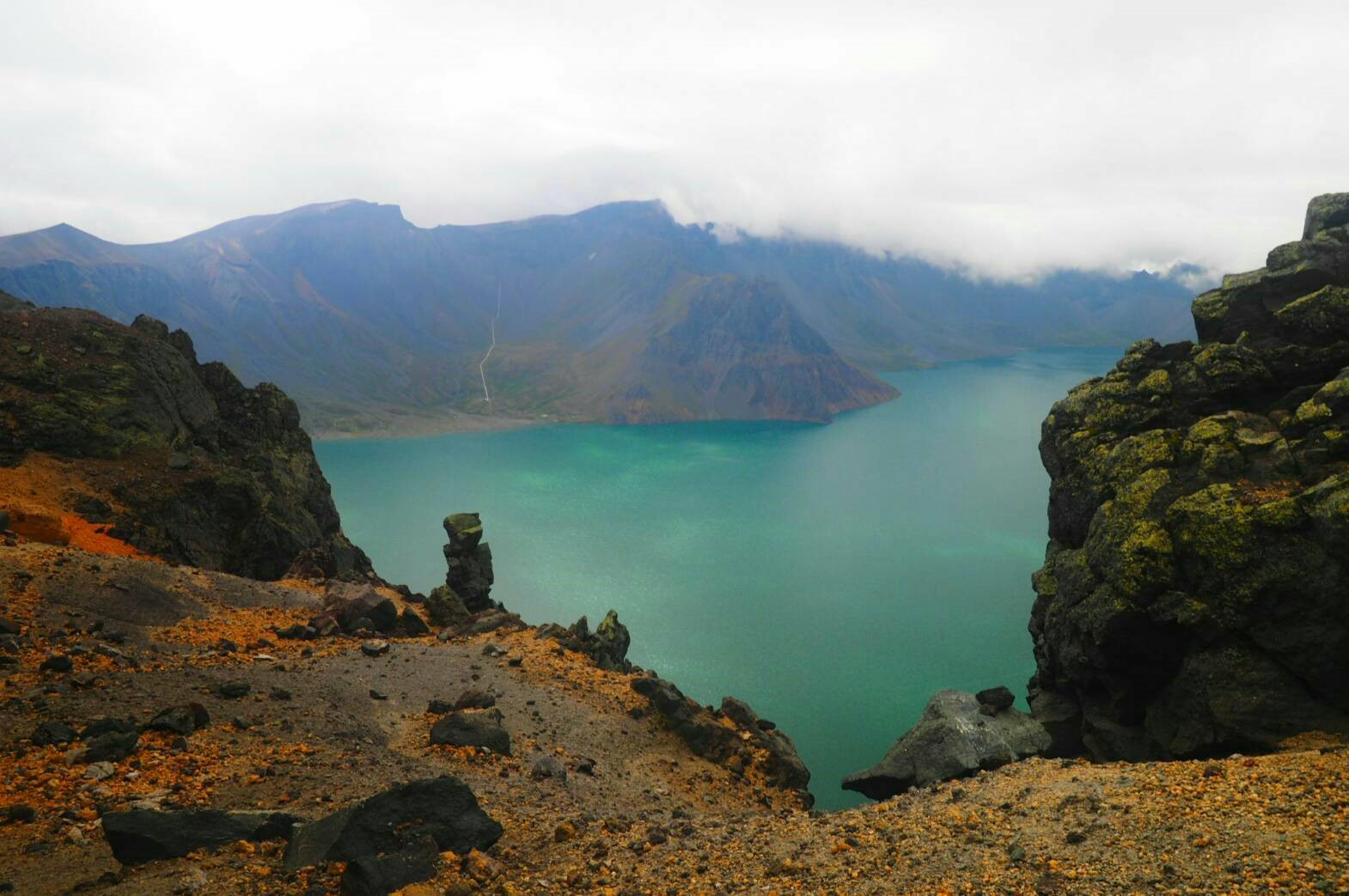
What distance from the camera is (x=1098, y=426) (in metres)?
23.3

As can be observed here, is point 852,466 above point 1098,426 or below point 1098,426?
below

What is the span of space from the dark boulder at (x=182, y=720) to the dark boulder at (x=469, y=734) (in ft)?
13.6

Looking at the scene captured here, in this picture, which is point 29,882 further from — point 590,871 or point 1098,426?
point 1098,426

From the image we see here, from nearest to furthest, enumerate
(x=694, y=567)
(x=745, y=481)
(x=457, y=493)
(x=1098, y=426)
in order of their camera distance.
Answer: (x=1098, y=426)
(x=694, y=567)
(x=457, y=493)
(x=745, y=481)

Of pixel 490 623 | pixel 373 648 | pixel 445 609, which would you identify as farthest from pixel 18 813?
pixel 445 609

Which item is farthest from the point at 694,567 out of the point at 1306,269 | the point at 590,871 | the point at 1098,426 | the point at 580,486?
the point at 590,871

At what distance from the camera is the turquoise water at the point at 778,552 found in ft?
155

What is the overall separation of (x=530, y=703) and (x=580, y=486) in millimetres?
90156

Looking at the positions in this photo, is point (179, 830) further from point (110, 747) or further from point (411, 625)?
point (411, 625)

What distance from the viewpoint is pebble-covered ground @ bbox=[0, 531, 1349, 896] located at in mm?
8289

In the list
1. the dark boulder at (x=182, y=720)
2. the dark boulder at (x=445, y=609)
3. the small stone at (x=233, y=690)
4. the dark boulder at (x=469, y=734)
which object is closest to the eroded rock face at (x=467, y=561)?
the dark boulder at (x=445, y=609)

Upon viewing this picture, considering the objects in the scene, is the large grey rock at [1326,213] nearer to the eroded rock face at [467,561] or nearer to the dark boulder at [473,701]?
the dark boulder at [473,701]

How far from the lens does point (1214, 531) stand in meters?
17.0

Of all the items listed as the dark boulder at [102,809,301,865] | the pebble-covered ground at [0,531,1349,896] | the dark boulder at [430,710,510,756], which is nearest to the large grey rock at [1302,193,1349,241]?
the pebble-covered ground at [0,531,1349,896]
